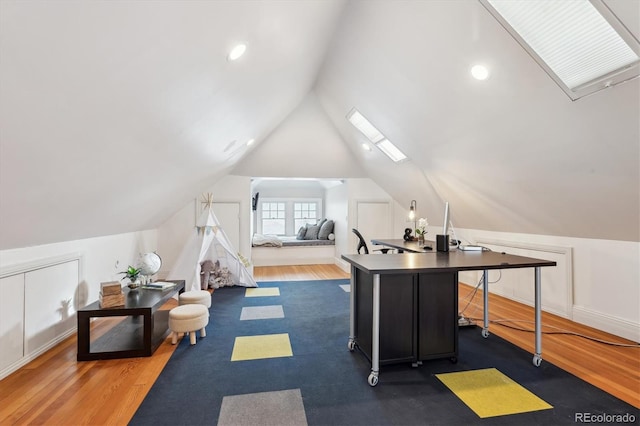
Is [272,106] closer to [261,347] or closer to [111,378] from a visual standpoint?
[261,347]

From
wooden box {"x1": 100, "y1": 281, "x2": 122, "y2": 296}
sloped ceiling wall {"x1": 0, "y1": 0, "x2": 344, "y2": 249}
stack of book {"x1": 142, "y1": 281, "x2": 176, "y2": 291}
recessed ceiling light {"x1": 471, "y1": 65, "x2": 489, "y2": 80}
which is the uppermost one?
recessed ceiling light {"x1": 471, "y1": 65, "x2": 489, "y2": 80}

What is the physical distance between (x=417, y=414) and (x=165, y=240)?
17.1 feet

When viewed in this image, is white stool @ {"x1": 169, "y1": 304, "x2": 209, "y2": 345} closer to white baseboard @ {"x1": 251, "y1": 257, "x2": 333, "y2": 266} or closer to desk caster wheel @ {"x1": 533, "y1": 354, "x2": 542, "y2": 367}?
desk caster wheel @ {"x1": 533, "y1": 354, "x2": 542, "y2": 367}

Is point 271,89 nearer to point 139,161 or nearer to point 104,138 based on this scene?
point 139,161

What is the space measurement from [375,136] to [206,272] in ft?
10.6

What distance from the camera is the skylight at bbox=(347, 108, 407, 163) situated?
14.8 ft

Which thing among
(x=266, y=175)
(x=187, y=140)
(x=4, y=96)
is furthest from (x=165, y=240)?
(x=4, y=96)

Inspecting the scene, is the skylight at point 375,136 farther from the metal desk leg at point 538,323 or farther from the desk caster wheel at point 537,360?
the desk caster wheel at point 537,360

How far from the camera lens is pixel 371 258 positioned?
269 cm

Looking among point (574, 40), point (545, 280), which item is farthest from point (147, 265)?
point (545, 280)

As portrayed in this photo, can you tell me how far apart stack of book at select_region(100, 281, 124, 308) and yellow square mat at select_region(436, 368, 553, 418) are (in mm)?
2585

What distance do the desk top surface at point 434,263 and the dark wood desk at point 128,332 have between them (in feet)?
5.66

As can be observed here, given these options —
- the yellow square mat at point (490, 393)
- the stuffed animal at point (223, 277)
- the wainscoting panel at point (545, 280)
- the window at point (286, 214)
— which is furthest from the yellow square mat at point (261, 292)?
the window at point (286, 214)

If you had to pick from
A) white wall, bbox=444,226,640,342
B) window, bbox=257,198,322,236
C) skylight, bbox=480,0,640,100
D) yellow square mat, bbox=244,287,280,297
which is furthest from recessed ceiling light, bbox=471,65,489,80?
window, bbox=257,198,322,236
